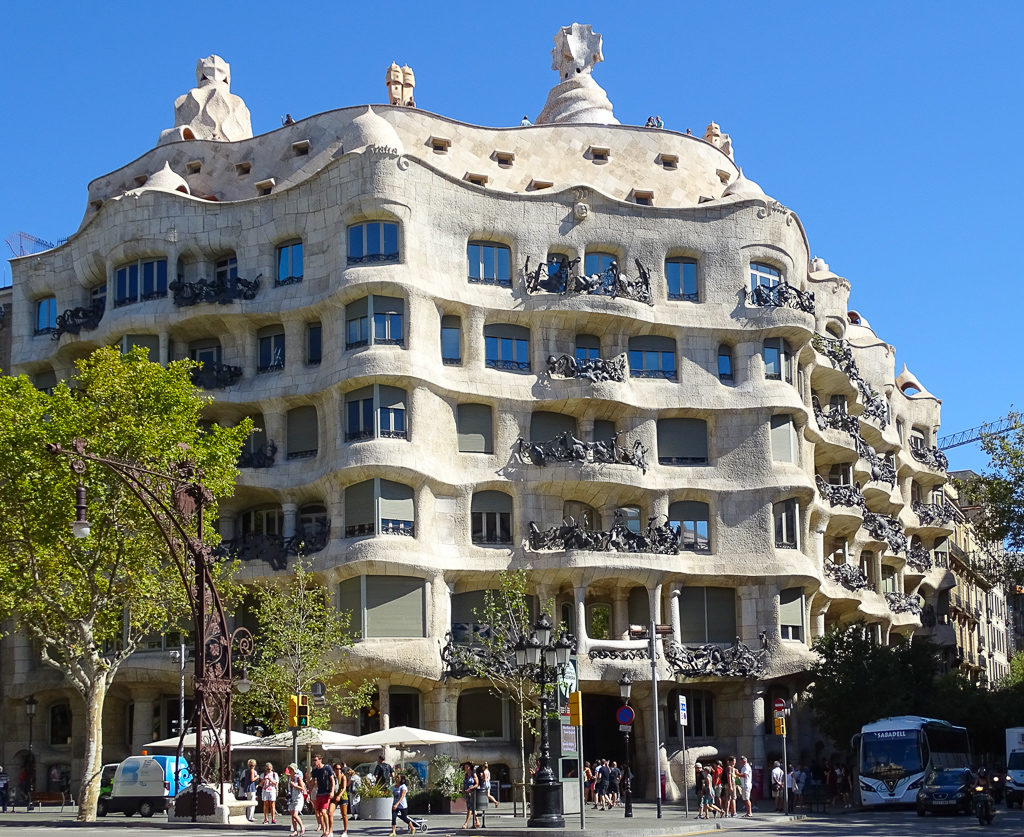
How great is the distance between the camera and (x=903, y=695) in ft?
169

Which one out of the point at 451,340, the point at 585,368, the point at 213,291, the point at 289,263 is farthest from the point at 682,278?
the point at 213,291

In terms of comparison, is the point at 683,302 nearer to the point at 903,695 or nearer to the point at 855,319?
the point at 903,695

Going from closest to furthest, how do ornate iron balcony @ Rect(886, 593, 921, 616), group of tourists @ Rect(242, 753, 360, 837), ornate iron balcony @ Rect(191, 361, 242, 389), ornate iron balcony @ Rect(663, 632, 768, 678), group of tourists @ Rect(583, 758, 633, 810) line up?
group of tourists @ Rect(242, 753, 360, 837) < group of tourists @ Rect(583, 758, 633, 810) < ornate iron balcony @ Rect(663, 632, 768, 678) < ornate iron balcony @ Rect(191, 361, 242, 389) < ornate iron balcony @ Rect(886, 593, 921, 616)

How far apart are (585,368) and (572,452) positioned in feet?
10.2

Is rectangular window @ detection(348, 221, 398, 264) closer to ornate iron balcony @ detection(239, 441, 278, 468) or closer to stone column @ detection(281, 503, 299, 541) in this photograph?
ornate iron balcony @ detection(239, 441, 278, 468)

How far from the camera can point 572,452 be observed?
5156 centimetres

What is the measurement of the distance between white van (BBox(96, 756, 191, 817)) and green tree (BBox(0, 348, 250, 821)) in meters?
1.94

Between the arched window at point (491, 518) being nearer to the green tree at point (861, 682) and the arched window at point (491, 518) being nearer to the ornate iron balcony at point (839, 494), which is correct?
the green tree at point (861, 682)

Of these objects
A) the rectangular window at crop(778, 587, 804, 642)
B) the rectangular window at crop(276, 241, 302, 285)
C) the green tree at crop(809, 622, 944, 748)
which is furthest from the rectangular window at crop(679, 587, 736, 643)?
the rectangular window at crop(276, 241, 302, 285)

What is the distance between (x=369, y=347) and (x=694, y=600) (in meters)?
14.4

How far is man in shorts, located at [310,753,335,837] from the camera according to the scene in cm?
2962

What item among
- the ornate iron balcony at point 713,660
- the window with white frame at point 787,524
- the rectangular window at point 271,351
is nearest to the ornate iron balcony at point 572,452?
the window with white frame at point 787,524

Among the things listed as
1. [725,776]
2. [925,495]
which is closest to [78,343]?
[725,776]

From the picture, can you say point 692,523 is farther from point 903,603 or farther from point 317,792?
point 317,792
